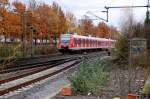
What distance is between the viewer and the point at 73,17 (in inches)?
4021

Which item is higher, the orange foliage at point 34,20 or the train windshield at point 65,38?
the orange foliage at point 34,20

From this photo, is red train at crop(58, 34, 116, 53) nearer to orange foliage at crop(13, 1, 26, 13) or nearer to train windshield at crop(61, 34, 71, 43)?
train windshield at crop(61, 34, 71, 43)

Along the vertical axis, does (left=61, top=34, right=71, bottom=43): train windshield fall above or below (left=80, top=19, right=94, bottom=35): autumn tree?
below

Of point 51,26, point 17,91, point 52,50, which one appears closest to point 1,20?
point 52,50

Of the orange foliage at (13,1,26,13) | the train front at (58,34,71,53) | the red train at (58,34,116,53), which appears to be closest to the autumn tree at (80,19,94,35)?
the red train at (58,34,116,53)

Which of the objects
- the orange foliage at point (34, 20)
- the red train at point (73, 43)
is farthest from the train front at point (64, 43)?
the orange foliage at point (34, 20)

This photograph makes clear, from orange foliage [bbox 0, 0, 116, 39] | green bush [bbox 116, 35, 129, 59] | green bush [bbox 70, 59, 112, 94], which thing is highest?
orange foliage [bbox 0, 0, 116, 39]

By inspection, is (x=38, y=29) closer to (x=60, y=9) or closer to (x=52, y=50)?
(x=52, y=50)

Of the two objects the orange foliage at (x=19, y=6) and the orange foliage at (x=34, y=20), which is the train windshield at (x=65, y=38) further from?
the orange foliage at (x=19, y=6)

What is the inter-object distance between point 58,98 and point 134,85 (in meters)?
3.72

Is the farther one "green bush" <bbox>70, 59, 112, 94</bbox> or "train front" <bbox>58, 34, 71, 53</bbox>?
"train front" <bbox>58, 34, 71, 53</bbox>

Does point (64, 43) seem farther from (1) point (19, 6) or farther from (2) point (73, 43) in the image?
(1) point (19, 6)

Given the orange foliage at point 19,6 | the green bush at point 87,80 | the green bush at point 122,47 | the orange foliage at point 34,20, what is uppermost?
the orange foliage at point 19,6

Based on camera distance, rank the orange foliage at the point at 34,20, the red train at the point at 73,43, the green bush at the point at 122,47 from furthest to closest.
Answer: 1. the red train at the point at 73,43
2. the orange foliage at the point at 34,20
3. the green bush at the point at 122,47
